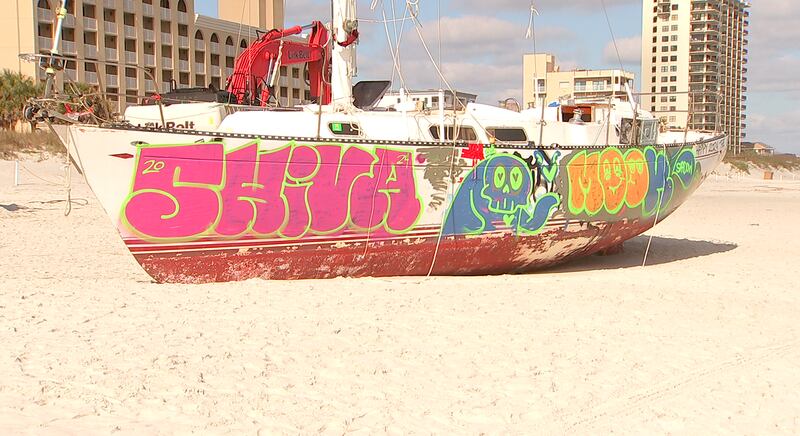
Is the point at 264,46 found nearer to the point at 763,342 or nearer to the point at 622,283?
the point at 622,283

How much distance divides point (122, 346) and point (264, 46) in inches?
308

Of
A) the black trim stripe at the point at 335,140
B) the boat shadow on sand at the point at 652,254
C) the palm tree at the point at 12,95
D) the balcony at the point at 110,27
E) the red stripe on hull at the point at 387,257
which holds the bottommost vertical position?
the boat shadow on sand at the point at 652,254

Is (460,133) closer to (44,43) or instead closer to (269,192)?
(269,192)

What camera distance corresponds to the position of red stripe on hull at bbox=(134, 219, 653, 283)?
934 centimetres

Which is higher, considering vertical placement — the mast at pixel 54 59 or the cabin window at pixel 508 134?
the mast at pixel 54 59

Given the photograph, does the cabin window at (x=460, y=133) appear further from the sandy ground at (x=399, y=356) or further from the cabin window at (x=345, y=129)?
the sandy ground at (x=399, y=356)

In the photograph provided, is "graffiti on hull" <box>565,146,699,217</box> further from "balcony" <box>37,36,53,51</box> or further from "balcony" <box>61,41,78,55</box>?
"balcony" <box>61,41,78,55</box>

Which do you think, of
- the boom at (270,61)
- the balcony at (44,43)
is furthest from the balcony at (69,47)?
the boom at (270,61)

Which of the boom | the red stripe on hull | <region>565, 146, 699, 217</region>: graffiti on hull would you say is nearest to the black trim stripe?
<region>565, 146, 699, 217</region>: graffiti on hull

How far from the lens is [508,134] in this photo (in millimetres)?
11344

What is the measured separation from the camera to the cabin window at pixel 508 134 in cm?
1125

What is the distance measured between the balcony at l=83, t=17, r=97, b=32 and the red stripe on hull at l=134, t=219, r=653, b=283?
44397mm

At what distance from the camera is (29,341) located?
6102mm

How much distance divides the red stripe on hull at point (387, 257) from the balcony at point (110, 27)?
4506cm
